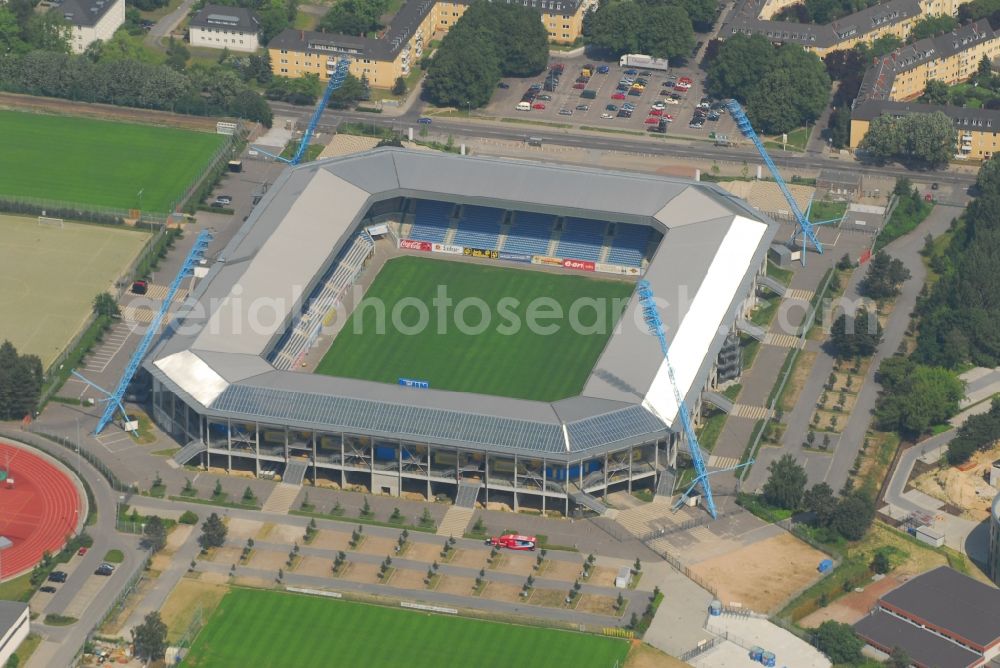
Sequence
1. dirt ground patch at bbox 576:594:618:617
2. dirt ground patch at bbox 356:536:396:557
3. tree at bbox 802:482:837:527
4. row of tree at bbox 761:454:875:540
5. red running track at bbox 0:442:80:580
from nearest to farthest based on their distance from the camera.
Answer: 1. dirt ground patch at bbox 576:594:618:617
2. red running track at bbox 0:442:80:580
3. dirt ground patch at bbox 356:536:396:557
4. row of tree at bbox 761:454:875:540
5. tree at bbox 802:482:837:527

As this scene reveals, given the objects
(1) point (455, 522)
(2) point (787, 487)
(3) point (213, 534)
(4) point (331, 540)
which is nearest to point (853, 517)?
(2) point (787, 487)

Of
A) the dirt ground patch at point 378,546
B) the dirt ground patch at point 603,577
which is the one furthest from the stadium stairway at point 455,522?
the dirt ground patch at point 603,577

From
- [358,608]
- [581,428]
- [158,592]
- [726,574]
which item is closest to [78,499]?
[158,592]

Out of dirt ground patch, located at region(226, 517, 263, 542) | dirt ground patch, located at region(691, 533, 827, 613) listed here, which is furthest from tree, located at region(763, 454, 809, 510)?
dirt ground patch, located at region(226, 517, 263, 542)

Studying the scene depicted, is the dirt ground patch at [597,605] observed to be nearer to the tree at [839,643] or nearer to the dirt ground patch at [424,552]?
the dirt ground patch at [424,552]

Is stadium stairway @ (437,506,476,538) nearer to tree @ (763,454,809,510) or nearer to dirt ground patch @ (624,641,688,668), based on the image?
dirt ground patch @ (624,641,688,668)

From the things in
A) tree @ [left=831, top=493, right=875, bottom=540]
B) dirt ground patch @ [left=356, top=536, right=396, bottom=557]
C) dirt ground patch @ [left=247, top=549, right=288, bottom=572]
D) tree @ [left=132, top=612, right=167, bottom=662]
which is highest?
tree @ [left=831, top=493, right=875, bottom=540]
